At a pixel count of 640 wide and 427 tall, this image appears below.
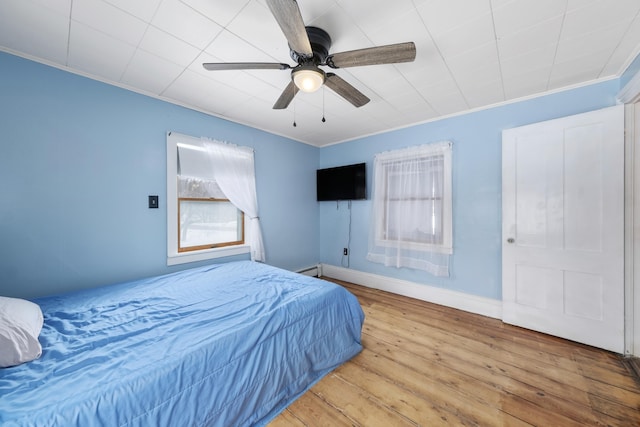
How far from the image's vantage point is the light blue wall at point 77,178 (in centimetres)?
177

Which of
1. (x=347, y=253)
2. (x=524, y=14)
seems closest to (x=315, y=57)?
(x=524, y=14)

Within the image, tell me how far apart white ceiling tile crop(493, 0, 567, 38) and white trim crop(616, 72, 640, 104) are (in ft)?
3.21

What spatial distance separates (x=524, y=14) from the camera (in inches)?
57.0

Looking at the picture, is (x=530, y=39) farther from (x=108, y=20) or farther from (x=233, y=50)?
(x=108, y=20)

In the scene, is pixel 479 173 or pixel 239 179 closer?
pixel 479 173

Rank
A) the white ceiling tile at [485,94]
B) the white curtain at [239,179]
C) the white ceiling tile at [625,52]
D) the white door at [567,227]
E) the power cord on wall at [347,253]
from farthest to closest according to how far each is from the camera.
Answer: the power cord on wall at [347,253] < the white curtain at [239,179] < the white ceiling tile at [485,94] < the white door at [567,227] < the white ceiling tile at [625,52]

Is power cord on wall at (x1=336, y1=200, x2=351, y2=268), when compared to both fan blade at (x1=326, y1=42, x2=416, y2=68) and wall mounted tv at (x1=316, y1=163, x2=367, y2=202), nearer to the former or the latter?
wall mounted tv at (x1=316, y1=163, x2=367, y2=202)

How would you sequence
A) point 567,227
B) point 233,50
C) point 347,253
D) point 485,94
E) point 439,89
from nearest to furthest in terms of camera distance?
1. point 233,50
2. point 567,227
3. point 439,89
4. point 485,94
5. point 347,253

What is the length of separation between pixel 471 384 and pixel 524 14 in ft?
8.23

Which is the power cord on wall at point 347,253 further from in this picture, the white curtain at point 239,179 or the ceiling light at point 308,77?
the ceiling light at point 308,77

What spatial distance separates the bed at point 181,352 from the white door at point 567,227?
1923 millimetres

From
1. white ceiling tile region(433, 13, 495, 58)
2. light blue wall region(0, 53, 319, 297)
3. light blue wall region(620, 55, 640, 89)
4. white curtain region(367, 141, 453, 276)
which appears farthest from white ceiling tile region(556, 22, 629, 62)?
light blue wall region(0, 53, 319, 297)

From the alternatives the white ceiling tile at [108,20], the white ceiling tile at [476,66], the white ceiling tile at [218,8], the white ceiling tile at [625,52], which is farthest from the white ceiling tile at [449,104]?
the white ceiling tile at [108,20]

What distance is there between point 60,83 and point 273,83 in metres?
1.76
